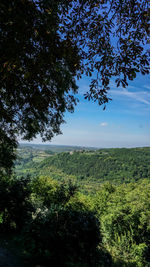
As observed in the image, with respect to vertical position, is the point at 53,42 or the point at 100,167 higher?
the point at 53,42

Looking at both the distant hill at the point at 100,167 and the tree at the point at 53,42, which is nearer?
the tree at the point at 53,42

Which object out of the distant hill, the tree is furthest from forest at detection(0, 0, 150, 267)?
the distant hill

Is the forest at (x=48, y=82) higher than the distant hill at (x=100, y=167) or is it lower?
higher

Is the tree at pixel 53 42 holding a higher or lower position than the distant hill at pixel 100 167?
higher

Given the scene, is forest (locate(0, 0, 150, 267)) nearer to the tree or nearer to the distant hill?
the tree

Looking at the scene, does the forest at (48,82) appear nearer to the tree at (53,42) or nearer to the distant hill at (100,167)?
the tree at (53,42)

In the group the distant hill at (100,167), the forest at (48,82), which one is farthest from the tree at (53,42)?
the distant hill at (100,167)

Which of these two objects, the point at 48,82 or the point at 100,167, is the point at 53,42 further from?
the point at 100,167

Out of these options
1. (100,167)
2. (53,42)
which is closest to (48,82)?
(53,42)

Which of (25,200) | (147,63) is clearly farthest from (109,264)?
(147,63)

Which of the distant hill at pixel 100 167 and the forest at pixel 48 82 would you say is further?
the distant hill at pixel 100 167

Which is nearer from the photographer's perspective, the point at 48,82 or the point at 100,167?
the point at 48,82

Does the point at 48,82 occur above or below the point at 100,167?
above

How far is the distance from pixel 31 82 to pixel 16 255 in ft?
14.2
